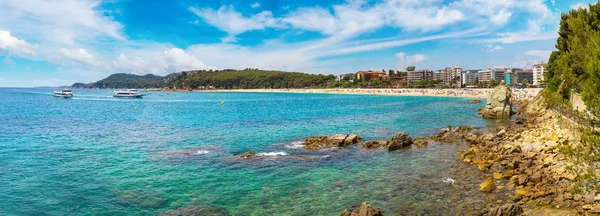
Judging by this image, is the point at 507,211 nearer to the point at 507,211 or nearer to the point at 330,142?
the point at 507,211

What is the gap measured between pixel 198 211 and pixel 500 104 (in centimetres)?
4536

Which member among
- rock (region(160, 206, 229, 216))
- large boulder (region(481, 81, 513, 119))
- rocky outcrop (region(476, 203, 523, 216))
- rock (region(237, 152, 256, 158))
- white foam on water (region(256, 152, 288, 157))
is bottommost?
rock (region(160, 206, 229, 216))

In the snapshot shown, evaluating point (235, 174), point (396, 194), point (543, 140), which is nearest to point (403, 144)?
point (543, 140)

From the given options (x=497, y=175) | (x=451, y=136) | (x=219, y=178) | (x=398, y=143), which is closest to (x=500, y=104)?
(x=451, y=136)

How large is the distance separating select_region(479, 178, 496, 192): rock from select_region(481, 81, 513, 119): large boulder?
35.2m

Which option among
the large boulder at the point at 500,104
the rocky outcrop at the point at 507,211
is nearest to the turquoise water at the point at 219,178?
the rocky outcrop at the point at 507,211

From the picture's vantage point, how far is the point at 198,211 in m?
15.8

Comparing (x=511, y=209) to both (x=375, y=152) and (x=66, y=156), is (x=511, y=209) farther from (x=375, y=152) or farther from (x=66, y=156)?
(x=66, y=156)

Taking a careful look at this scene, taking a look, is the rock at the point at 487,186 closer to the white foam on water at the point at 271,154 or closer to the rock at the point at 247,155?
the white foam on water at the point at 271,154

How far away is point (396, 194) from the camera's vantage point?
17391mm

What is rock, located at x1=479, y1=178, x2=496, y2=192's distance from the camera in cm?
1695

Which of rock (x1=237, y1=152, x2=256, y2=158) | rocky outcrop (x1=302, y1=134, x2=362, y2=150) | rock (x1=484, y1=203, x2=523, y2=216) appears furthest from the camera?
rocky outcrop (x1=302, y1=134, x2=362, y2=150)

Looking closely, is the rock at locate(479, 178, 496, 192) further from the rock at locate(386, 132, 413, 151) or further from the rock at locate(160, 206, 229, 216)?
the rock at locate(160, 206, 229, 216)

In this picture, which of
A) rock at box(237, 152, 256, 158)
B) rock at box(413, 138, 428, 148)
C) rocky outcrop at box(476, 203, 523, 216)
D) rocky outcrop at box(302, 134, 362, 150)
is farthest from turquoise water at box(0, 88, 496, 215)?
rocky outcrop at box(476, 203, 523, 216)
